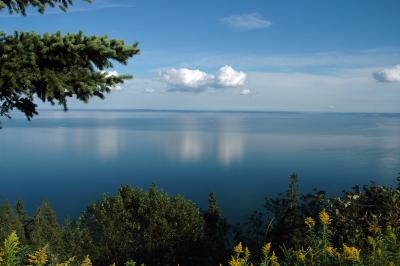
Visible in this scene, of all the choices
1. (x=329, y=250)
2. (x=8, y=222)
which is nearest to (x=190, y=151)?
(x=8, y=222)

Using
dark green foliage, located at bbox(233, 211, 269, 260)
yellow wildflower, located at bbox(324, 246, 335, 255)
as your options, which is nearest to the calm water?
dark green foliage, located at bbox(233, 211, 269, 260)

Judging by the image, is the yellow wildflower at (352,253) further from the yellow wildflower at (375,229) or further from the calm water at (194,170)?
the calm water at (194,170)

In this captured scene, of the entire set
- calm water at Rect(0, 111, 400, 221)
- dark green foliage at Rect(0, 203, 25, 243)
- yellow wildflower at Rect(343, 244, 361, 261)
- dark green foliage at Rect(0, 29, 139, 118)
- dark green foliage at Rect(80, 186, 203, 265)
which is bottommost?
calm water at Rect(0, 111, 400, 221)

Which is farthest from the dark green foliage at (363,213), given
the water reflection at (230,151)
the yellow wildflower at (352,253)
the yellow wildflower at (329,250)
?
the water reflection at (230,151)

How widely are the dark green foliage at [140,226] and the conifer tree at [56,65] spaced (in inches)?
1287

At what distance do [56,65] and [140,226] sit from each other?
118 feet

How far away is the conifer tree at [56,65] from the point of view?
7.58 m

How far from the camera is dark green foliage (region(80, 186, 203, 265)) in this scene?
40.7 metres

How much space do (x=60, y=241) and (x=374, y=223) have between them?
4842 centimetres

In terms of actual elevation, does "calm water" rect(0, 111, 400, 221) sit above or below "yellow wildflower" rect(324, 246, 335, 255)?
below

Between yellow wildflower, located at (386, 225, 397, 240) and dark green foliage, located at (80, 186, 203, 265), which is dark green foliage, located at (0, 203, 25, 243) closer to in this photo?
dark green foliage, located at (80, 186, 203, 265)

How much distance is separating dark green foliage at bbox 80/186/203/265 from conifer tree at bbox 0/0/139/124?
3270 centimetres

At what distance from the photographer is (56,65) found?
811 centimetres

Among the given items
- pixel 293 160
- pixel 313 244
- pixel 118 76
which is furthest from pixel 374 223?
pixel 293 160
